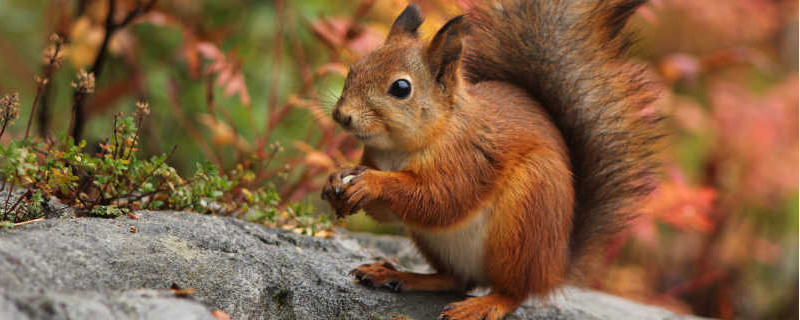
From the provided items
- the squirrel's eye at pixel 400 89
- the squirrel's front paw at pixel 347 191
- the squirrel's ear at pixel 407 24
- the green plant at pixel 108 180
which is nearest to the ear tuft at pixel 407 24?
the squirrel's ear at pixel 407 24

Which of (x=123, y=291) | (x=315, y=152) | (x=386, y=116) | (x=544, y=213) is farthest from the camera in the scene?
(x=315, y=152)

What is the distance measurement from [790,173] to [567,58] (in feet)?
8.38

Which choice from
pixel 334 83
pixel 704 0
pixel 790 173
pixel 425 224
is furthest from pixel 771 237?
pixel 425 224

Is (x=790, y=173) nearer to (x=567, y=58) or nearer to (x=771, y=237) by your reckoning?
(x=771, y=237)

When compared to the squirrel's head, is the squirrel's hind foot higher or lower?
lower

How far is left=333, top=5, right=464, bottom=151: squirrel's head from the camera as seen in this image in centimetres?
169

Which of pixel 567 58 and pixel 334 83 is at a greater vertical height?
pixel 334 83

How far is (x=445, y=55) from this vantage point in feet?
5.82

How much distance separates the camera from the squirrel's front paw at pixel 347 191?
1.67m

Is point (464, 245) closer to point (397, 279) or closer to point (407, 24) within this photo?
Answer: point (397, 279)

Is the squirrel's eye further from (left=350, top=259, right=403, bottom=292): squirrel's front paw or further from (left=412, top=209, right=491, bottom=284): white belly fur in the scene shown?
(left=350, top=259, right=403, bottom=292): squirrel's front paw

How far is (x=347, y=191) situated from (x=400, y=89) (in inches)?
9.9

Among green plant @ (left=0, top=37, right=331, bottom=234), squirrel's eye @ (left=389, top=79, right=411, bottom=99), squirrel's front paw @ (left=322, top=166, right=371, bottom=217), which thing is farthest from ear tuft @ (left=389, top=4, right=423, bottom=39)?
green plant @ (left=0, top=37, right=331, bottom=234)

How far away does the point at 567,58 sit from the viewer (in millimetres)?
2039
